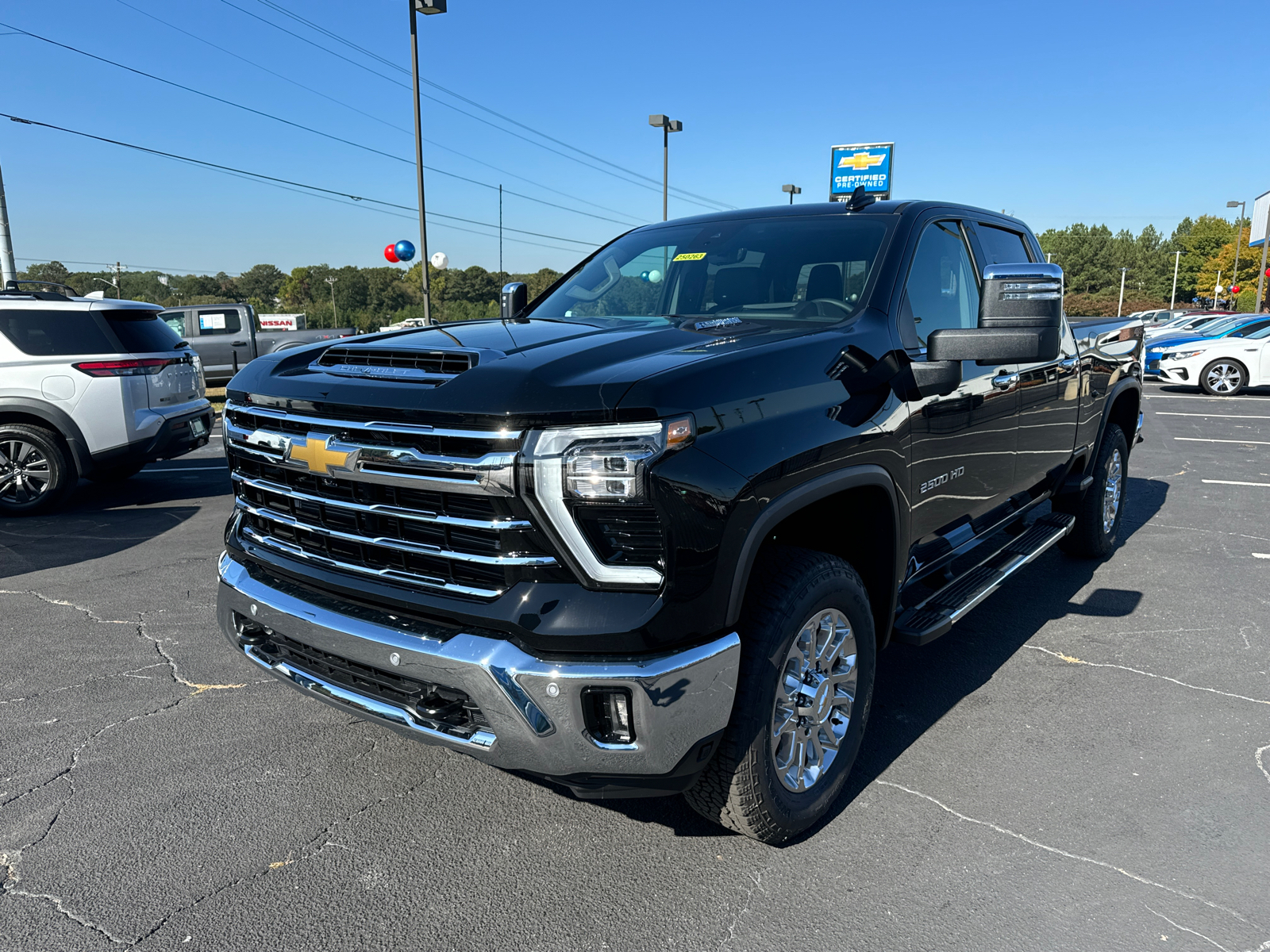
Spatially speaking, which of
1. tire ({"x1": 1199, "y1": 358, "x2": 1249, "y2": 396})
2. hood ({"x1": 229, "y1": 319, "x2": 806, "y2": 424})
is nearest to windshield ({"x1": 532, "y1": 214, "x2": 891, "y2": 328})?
hood ({"x1": 229, "y1": 319, "x2": 806, "y2": 424})

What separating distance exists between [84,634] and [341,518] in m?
2.78

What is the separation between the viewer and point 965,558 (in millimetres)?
3887

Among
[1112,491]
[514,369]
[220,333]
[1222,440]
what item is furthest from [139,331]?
[220,333]

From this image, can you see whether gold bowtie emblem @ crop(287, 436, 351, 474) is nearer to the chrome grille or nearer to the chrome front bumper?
the chrome grille

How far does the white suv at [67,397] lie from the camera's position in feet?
24.2

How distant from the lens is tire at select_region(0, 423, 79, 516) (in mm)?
7410

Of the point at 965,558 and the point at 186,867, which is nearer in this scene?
the point at 186,867

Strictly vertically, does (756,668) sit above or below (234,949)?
above

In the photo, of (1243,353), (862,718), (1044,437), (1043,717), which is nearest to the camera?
(862,718)

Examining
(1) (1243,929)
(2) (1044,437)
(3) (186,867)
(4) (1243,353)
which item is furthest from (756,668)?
Answer: (4) (1243,353)

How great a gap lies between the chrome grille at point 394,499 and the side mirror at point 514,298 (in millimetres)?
1687

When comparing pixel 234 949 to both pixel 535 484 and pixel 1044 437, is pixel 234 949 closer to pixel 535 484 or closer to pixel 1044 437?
pixel 535 484

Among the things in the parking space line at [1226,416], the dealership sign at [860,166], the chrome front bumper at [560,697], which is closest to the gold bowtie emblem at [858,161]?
the dealership sign at [860,166]

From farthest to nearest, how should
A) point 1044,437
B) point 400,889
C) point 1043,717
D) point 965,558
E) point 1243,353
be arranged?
point 1243,353
point 1044,437
point 965,558
point 1043,717
point 400,889
